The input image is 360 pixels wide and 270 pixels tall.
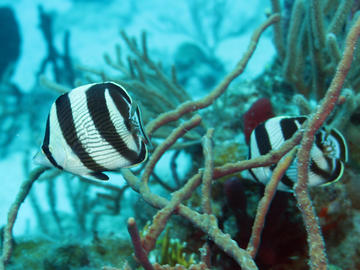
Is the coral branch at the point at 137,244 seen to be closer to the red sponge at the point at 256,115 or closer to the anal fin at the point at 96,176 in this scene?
the anal fin at the point at 96,176

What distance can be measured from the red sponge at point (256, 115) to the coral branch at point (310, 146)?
1.17 metres

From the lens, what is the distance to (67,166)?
1.25 m

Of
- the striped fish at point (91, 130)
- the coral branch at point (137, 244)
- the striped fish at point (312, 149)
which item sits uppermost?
the striped fish at point (91, 130)

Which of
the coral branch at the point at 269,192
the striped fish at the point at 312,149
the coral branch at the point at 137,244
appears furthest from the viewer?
the striped fish at the point at 312,149

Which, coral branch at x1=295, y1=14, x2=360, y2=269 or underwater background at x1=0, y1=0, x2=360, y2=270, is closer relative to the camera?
coral branch at x1=295, y1=14, x2=360, y2=269

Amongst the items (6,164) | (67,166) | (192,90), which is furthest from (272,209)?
(6,164)

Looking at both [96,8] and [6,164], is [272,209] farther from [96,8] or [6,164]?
[96,8]

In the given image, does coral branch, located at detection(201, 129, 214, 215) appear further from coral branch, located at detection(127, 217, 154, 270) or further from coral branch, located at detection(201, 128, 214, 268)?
coral branch, located at detection(127, 217, 154, 270)

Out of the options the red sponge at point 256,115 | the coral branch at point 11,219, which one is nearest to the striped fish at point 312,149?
the red sponge at point 256,115

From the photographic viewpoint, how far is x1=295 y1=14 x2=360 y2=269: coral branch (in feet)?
3.84

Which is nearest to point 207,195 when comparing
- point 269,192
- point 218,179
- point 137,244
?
point 269,192

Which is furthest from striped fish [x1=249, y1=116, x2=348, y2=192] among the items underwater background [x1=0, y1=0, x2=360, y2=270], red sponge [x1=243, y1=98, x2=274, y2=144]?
red sponge [x1=243, y1=98, x2=274, y2=144]

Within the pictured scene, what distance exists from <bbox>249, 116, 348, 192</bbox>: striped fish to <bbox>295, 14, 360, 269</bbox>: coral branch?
36 centimetres

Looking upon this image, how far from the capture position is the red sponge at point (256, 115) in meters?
2.46
